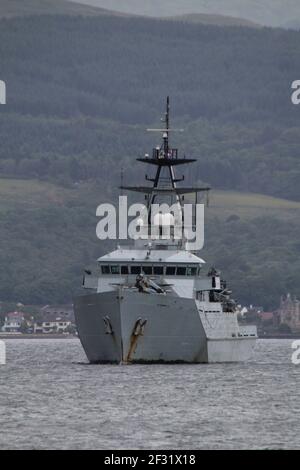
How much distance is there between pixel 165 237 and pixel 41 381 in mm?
18171

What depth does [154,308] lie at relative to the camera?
378ft

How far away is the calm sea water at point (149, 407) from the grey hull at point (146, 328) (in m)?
1.05

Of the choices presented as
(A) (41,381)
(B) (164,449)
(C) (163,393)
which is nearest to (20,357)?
(A) (41,381)

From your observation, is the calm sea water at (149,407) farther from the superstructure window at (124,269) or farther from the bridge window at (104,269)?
the superstructure window at (124,269)

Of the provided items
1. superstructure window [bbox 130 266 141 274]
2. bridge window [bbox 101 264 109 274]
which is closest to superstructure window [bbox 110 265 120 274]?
bridge window [bbox 101 264 109 274]

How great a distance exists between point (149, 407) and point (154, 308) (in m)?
26.0

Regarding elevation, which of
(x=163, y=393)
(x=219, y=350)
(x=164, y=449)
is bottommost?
(x=164, y=449)

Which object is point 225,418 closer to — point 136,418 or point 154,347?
point 136,418

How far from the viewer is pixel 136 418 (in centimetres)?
8450

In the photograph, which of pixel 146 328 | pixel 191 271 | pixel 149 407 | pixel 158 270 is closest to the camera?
pixel 149 407

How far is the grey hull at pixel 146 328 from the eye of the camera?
115188mm

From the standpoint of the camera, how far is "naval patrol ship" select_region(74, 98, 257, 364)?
11525 cm

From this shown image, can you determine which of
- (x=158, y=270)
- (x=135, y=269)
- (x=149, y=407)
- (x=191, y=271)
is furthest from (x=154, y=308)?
(x=149, y=407)

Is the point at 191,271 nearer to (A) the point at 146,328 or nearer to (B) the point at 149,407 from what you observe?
(A) the point at 146,328
